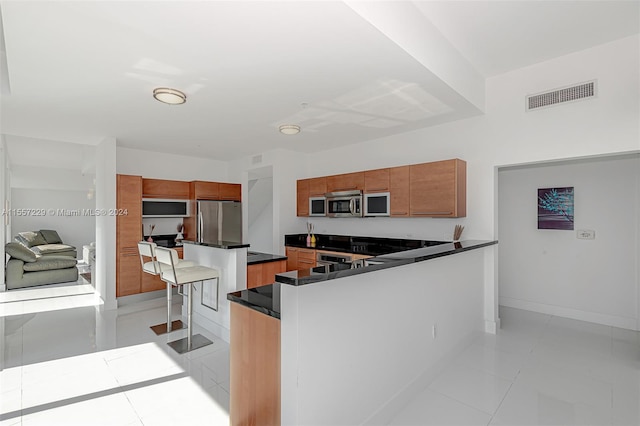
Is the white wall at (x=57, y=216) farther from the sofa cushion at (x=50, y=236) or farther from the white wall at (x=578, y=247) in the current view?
the white wall at (x=578, y=247)

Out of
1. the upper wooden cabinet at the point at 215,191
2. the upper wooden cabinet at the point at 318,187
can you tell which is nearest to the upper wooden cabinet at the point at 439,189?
the upper wooden cabinet at the point at 318,187

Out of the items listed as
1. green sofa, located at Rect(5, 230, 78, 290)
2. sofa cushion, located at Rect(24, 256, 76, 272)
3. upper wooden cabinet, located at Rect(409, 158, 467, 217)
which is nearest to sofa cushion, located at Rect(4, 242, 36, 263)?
green sofa, located at Rect(5, 230, 78, 290)

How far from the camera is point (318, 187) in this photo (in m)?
5.36

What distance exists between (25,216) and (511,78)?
12.9 metres

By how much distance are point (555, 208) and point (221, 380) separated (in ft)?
15.1

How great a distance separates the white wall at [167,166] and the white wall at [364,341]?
17.3 ft

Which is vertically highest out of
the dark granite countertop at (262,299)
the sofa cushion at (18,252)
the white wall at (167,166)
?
the white wall at (167,166)

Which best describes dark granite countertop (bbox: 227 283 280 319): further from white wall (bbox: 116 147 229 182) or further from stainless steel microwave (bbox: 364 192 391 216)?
white wall (bbox: 116 147 229 182)

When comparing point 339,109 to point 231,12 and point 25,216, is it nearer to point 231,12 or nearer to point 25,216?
point 231,12

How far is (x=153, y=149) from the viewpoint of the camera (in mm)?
5609

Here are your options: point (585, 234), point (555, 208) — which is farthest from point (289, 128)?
point (585, 234)

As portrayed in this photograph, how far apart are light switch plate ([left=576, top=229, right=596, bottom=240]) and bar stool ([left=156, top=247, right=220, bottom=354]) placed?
4624 millimetres

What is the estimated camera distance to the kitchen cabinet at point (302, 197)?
5.59 metres

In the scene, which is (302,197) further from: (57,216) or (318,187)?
(57,216)
